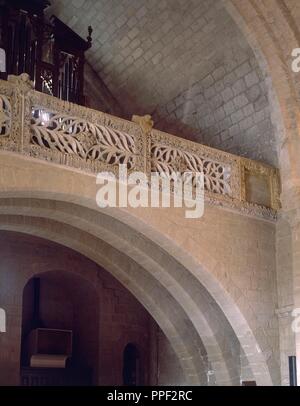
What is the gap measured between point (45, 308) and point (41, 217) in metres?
A: 3.74

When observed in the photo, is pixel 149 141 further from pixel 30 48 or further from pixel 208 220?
pixel 30 48

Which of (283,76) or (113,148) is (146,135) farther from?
(283,76)

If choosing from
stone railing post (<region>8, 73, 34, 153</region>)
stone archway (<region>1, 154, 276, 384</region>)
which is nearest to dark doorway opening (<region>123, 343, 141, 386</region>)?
stone archway (<region>1, 154, 276, 384</region>)

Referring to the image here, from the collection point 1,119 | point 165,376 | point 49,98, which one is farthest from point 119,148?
point 165,376

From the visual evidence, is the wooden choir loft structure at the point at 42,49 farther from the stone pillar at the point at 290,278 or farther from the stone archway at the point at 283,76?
the stone pillar at the point at 290,278

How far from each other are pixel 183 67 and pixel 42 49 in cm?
225

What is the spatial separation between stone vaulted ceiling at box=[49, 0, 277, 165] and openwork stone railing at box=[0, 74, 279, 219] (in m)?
0.78

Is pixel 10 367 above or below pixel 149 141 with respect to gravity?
below

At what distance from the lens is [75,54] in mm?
11906

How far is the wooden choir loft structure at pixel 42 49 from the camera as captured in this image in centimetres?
1105

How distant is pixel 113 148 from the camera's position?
8891 millimetres

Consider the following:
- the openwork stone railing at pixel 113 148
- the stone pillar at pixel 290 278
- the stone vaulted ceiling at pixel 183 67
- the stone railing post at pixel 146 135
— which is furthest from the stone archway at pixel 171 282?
the stone vaulted ceiling at pixel 183 67

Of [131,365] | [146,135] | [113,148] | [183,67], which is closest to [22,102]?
[113,148]

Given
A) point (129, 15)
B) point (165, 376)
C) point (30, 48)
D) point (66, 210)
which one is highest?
point (129, 15)
